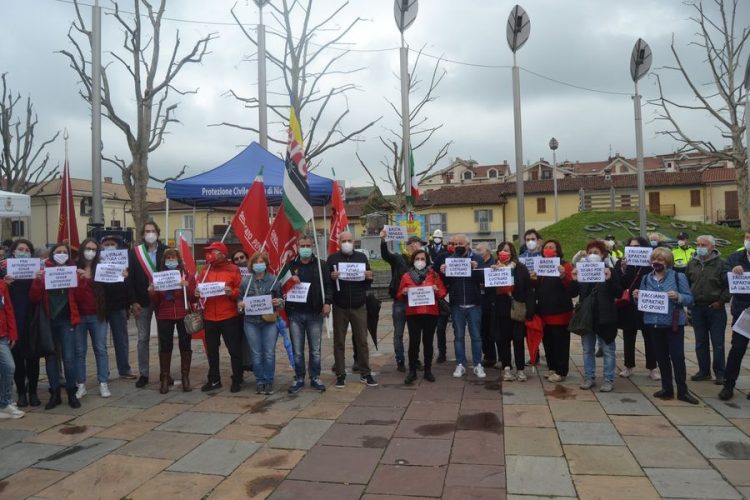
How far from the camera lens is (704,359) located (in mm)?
7938

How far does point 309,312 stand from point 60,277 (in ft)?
9.38

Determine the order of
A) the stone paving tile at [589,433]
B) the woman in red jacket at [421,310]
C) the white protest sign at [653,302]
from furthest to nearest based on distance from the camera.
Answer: the woman in red jacket at [421,310], the white protest sign at [653,302], the stone paving tile at [589,433]

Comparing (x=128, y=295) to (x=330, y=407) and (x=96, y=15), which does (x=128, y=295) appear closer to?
(x=330, y=407)

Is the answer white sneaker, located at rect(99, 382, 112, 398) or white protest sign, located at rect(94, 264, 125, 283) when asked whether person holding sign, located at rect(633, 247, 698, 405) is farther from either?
white sneaker, located at rect(99, 382, 112, 398)

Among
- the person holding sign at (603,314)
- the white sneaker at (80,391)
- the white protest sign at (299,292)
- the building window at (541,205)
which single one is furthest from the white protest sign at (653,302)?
the building window at (541,205)

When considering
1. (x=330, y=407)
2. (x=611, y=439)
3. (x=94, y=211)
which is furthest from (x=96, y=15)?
(x=611, y=439)

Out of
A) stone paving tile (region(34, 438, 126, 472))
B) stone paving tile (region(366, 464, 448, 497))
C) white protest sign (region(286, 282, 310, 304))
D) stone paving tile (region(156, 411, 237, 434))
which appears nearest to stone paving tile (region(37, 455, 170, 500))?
stone paving tile (region(34, 438, 126, 472))

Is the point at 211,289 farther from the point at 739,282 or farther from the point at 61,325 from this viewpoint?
the point at 739,282

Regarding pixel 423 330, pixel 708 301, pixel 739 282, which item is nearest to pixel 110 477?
pixel 423 330

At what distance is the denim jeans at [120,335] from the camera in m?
8.12

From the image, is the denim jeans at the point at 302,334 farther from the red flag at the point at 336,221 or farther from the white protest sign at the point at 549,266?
the white protest sign at the point at 549,266

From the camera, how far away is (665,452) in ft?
17.6

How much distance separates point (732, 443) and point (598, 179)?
5686 cm

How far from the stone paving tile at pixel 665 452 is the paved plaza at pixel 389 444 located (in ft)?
0.06
